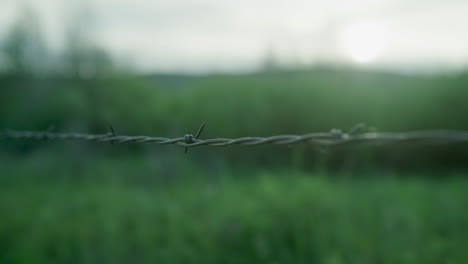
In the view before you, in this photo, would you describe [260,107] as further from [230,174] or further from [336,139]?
[336,139]

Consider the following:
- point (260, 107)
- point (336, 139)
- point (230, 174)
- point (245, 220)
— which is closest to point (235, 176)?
point (230, 174)

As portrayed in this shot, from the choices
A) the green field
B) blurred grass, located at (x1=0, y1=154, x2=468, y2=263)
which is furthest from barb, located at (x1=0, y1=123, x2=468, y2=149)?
blurred grass, located at (x1=0, y1=154, x2=468, y2=263)

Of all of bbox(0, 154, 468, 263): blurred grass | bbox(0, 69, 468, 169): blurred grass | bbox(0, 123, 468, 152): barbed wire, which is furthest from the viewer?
bbox(0, 69, 468, 169): blurred grass

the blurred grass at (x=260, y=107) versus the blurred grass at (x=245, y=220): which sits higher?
the blurred grass at (x=260, y=107)

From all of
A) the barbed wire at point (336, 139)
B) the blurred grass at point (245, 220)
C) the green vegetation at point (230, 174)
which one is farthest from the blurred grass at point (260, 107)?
the barbed wire at point (336, 139)

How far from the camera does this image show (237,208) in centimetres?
394

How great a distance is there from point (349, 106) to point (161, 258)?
505 cm

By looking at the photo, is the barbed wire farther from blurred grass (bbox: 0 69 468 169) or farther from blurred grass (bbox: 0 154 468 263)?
blurred grass (bbox: 0 69 468 169)

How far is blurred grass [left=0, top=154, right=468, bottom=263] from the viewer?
3.03 metres

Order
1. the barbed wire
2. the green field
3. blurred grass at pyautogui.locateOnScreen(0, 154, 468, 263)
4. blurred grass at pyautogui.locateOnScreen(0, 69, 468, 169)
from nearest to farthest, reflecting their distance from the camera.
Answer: the barbed wire → blurred grass at pyautogui.locateOnScreen(0, 154, 468, 263) → the green field → blurred grass at pyautogui.locateOnScreen(0, 69, 468, 169)

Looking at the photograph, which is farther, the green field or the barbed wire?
the green field

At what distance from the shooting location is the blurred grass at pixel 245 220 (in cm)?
303

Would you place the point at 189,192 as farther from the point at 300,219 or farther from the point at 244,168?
the point at 300,219

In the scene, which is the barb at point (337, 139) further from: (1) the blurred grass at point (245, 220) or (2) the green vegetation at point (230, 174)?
(1) the blurred grass at point (245, 220)
